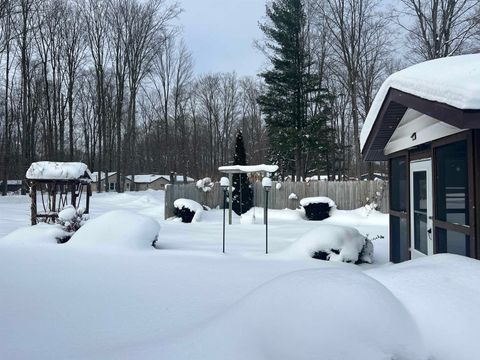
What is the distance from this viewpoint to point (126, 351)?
9.67 ft

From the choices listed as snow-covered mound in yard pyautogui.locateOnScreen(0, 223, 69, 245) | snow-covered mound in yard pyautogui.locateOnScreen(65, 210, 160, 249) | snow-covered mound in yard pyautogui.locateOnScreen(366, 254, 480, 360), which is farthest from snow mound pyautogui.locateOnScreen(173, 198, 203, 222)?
snow-covered mound in yard pyautogui.locateOnScreen(366, 254, 480, 360)

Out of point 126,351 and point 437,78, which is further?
point 437,78

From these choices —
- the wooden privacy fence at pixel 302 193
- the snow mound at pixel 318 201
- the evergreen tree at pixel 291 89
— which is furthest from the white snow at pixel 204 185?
the evergreen tree at pixel 291 89

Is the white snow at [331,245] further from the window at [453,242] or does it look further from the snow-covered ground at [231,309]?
the window at [453,242]

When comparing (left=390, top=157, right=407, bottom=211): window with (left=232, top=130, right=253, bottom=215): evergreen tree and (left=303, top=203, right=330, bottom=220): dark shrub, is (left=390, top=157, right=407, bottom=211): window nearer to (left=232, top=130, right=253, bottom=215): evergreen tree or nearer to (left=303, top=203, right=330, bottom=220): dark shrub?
(left=303, top=203, right=330, bottom=220): dark shrub

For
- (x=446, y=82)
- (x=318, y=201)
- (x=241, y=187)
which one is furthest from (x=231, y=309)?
(x=241, y=187)

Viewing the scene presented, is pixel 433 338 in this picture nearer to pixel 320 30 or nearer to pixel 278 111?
pixel 278 111

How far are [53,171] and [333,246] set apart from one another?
1021 cm

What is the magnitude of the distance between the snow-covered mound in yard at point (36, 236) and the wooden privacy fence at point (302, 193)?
325 inches

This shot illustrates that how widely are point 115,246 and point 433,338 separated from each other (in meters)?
6.49

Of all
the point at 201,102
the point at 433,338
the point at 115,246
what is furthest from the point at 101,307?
the point at 201,102

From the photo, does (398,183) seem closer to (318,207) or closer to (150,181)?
(318,207)

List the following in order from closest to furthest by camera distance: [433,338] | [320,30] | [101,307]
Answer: [433,338] → [101,307] → [320,30]

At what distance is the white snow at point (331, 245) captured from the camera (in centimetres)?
748
